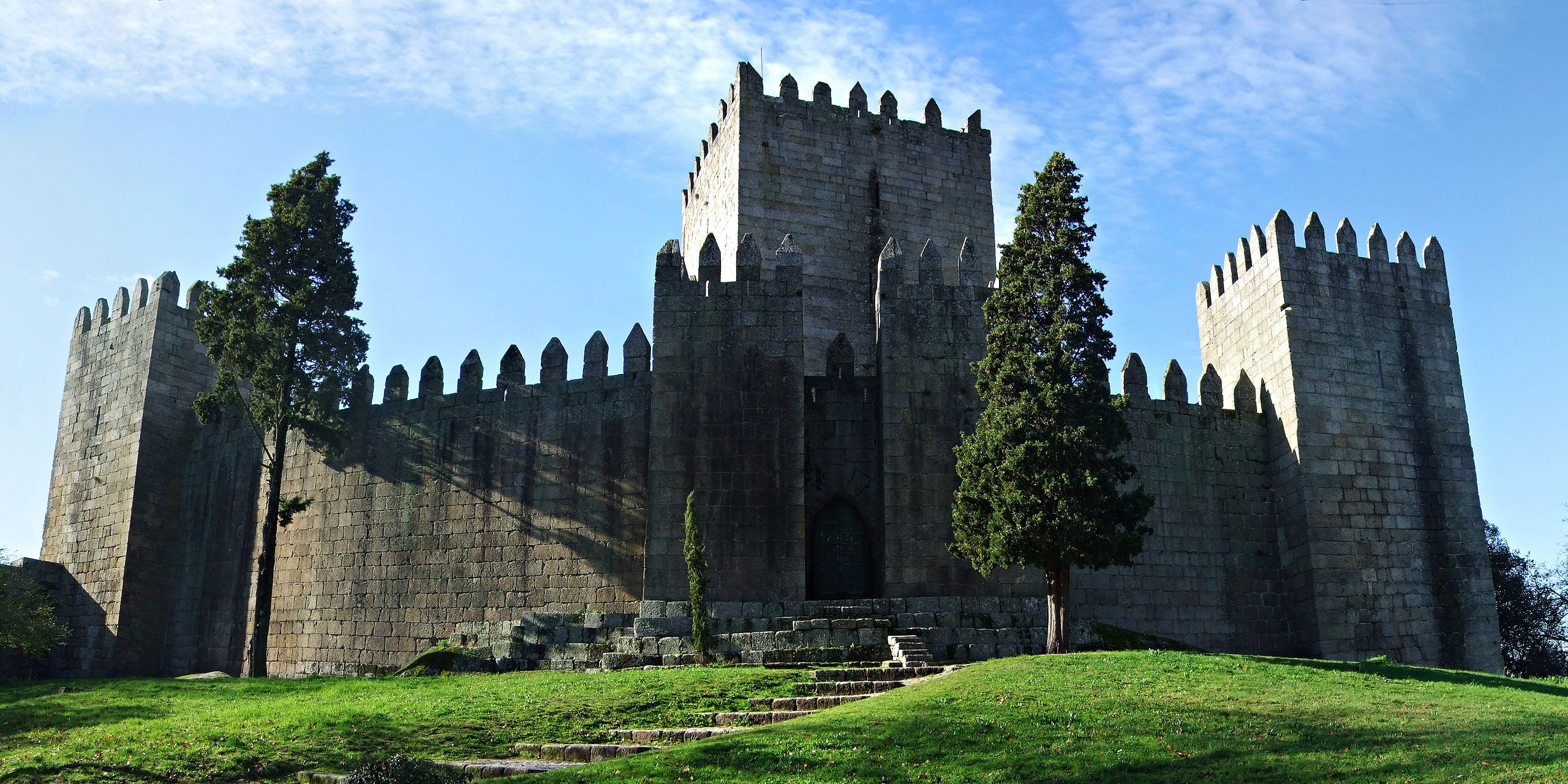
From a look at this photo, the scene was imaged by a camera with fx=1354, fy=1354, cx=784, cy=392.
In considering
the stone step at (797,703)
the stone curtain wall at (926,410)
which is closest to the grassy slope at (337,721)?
the stone step at (797,703)

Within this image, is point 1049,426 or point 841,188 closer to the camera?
point 1049,426

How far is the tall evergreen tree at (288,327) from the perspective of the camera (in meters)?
27.3

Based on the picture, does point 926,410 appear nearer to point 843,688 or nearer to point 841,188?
point 843,688

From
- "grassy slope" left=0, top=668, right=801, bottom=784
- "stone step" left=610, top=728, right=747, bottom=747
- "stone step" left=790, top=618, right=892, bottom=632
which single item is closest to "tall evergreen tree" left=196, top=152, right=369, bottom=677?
"grassy slope" left=0, top=668, right=801, bottom=784

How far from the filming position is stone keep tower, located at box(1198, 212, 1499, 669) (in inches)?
1069

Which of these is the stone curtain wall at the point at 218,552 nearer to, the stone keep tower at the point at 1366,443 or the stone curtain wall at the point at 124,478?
the stone curtain wall at the point at 124,478

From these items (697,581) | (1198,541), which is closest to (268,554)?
(697,581)

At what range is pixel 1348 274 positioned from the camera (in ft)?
95.9

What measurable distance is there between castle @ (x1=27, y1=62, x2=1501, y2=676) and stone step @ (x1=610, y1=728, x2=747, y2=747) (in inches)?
208

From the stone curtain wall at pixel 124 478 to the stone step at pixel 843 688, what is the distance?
60.4ft

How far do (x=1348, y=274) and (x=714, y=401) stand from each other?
47.3 feet

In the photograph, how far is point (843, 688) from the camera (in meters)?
19.0

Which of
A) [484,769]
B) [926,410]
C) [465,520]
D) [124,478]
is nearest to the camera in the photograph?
[484,769]

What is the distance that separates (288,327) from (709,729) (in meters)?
15.0
